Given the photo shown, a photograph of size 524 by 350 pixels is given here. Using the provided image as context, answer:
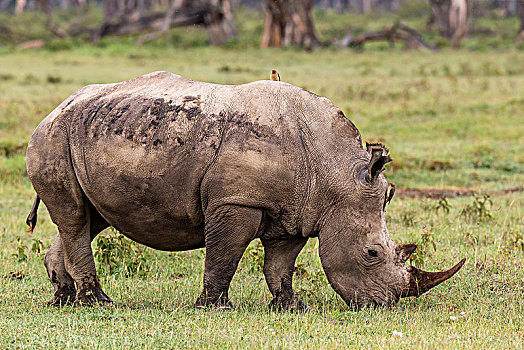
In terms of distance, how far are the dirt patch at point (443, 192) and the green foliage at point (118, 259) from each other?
462cm

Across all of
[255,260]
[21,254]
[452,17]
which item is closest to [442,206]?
[255,260]

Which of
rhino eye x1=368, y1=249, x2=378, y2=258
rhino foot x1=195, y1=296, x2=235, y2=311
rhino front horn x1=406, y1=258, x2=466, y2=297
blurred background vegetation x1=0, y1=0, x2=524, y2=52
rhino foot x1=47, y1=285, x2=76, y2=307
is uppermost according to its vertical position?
rhino eye x1=368, y1=249, x2=378, y2=258

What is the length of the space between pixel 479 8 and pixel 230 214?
179 feet

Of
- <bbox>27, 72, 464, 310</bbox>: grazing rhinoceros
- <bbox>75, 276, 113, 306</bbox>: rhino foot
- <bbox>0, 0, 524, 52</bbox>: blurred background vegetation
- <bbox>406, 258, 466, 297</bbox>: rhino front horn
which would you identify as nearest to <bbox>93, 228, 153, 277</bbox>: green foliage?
<bbox>75, 276, 113, 306</bbox>: rhino foot

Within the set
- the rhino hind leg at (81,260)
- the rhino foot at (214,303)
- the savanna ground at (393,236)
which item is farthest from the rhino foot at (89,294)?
the rhino foot at (214,303)

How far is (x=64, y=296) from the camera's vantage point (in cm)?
652

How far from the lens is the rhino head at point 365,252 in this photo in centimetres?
586

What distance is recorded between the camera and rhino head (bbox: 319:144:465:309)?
19.2 feet

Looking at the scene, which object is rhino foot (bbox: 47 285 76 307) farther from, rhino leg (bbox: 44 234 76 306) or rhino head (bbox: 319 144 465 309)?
rhino head (bbox: 319 144 465 309)

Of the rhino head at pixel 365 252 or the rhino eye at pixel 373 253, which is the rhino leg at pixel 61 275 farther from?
the rhino eye at pixel 373 253

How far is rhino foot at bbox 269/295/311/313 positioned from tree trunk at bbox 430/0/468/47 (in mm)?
28606

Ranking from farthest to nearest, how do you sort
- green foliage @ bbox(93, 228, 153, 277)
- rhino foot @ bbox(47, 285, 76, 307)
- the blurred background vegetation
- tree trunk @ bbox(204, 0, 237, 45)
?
tree trunk @ bbox(204, 0, 237, 45)
the blurred background vegetation
green foliage @ bbox(93, 228, 153, 277)
rhino foot @ bbox(47, 285, 76, 307)

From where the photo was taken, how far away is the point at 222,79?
65.0ft

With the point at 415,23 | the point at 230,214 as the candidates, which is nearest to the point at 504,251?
the point at 230,214
